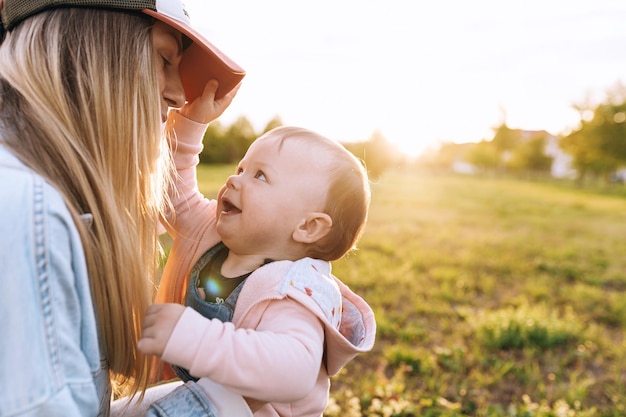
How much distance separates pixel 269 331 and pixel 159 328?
27cm

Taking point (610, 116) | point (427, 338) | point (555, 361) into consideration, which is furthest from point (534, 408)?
point (610, 116)

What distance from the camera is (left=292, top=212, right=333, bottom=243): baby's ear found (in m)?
1.84

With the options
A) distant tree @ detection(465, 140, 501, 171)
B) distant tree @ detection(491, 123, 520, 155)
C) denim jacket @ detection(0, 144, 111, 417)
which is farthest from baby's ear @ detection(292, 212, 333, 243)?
distant tree @ detection(465, 140, 501, 171)

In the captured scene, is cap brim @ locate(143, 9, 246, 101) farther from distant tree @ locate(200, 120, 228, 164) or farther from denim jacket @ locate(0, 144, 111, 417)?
distant tree @ locate(200, 120, 228, 164)

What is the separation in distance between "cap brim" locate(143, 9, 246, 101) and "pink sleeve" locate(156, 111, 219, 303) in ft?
0.41

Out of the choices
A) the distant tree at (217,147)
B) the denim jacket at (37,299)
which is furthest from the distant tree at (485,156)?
the denim jacket at (37,299)

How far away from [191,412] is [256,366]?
253 millimetres

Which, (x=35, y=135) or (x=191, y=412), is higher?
(x=35, y=135)

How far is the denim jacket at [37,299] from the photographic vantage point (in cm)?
116

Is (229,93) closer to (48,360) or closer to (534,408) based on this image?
(48,360)

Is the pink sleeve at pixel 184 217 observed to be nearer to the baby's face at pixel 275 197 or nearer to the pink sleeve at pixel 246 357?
the baby's face at pixel 275 197

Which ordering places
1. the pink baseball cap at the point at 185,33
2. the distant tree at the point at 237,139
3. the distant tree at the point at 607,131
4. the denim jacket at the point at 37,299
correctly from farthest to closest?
the distant tree at the point at 607,131
the distant tree at the point at 237,139
the pink baseball cap at the point at 185,33
the denim jacket at the point at 37,299

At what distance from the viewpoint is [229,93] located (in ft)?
6.66

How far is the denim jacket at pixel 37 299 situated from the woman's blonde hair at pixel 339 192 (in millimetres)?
821
